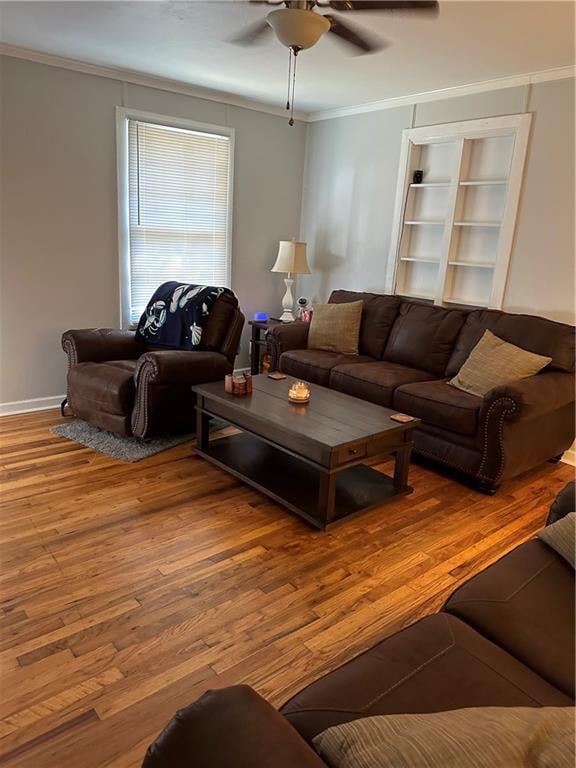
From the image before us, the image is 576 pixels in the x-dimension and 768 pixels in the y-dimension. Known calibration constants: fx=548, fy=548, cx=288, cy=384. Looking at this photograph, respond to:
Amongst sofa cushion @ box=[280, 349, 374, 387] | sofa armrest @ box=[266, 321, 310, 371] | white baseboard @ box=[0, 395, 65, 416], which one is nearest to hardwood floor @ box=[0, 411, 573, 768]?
white baseboard @ box=[0, 395, 65, 416]

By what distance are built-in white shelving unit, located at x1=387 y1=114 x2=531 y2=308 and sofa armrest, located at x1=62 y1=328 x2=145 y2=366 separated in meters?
2.25

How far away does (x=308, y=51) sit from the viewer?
3338 mm

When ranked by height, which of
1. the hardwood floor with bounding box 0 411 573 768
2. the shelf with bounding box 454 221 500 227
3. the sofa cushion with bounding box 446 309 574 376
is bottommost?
the hardwood floor with bounding box 0 411 573 768

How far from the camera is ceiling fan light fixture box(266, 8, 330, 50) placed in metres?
2.25

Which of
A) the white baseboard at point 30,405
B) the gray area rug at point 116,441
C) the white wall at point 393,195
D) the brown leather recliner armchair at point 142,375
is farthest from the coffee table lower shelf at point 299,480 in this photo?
the white wall at point 393,195

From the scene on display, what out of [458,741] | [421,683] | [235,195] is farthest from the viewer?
[235,195]

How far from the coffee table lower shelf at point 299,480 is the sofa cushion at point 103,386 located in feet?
1.93

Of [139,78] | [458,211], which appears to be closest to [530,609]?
[458,211]

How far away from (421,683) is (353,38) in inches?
116

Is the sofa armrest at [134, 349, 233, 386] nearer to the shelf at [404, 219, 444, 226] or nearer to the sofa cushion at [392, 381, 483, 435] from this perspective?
the sofa cushion at [392, 381, 483, 435]

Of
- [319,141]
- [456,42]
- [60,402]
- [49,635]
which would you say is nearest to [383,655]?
[49,635]

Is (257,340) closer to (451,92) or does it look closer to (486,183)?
(486,183)

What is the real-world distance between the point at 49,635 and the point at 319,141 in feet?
15.7

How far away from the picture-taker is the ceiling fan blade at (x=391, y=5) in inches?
89.8
